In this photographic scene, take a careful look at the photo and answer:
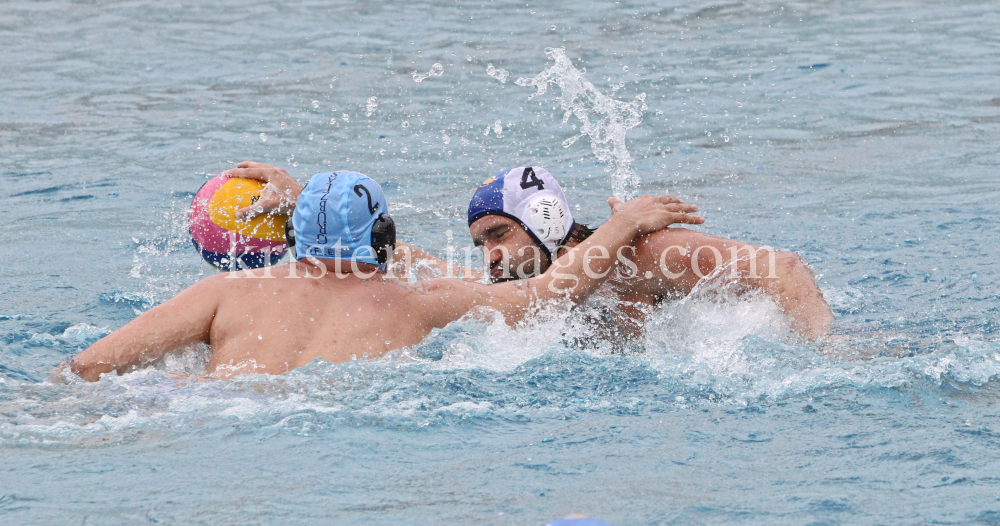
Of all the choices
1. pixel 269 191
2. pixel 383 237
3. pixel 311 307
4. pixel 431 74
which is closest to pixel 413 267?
pixel 269 191

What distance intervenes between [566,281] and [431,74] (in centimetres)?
725

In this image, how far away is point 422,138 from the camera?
9.54m

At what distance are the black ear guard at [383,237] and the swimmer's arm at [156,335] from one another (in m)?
0.63

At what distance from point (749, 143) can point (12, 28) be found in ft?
31.5

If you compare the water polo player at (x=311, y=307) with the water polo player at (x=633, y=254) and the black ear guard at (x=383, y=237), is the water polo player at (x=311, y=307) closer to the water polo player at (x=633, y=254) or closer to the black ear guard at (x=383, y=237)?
the black ear guard at (x=383, y=237)

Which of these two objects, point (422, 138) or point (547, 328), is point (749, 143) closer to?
point (422, 138)

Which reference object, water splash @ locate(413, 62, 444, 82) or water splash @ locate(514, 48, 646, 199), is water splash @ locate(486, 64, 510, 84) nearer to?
water splash @ locate(514, 48, 646, 199)

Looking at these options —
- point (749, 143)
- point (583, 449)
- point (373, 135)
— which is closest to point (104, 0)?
point (373, 135)

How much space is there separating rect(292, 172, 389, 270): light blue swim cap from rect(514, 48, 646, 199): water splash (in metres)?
2.84

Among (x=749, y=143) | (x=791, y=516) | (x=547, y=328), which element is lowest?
(x=791, y=516)

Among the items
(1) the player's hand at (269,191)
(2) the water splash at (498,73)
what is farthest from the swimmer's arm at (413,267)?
(2) the water splash at (498,73)

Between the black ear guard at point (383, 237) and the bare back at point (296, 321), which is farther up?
the black ear guard at point (383, 237)

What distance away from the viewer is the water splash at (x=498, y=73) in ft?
35.4

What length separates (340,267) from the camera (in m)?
3.93
